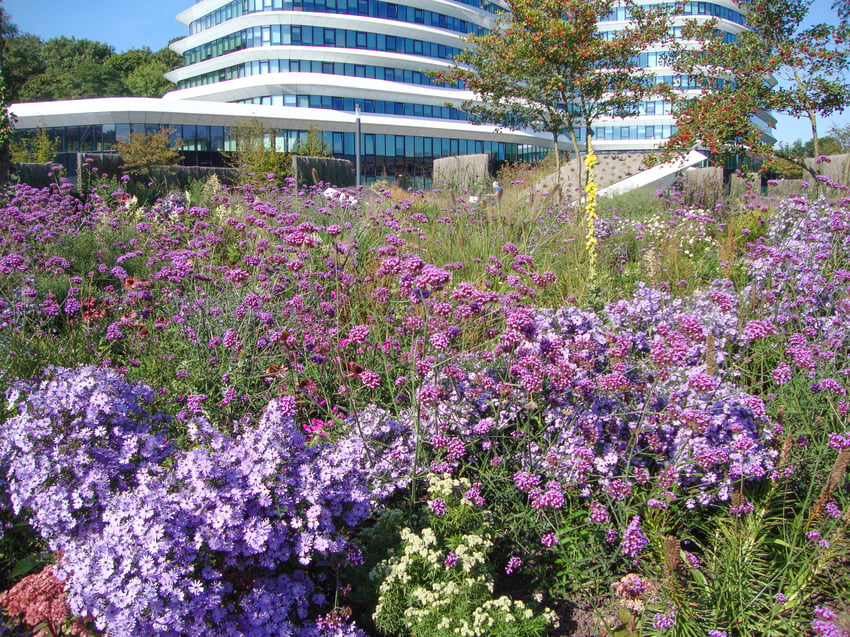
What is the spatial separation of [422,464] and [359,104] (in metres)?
51.3

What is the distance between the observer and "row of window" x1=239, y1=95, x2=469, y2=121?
5291cm

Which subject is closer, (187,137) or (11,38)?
(187,137)

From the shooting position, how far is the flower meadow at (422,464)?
7.60 feet

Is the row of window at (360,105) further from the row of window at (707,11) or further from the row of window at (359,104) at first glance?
the row of window at (707,11)

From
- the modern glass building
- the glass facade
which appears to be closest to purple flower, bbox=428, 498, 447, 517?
the glass facade

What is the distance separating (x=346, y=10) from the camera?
5644cm

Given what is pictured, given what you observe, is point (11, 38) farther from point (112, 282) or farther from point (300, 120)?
point (112, 282)

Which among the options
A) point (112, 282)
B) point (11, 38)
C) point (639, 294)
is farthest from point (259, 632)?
point (11, 38)

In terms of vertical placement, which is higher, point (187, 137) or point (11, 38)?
point (11, 38)

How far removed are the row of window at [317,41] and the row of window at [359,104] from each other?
5216 millimetres

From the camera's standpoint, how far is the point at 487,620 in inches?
95.3

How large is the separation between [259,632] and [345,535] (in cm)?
50

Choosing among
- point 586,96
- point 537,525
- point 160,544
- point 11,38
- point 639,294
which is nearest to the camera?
point 160,544

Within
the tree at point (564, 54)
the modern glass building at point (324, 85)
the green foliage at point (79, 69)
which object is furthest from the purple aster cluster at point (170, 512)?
the green foliage at point (79, 69)
